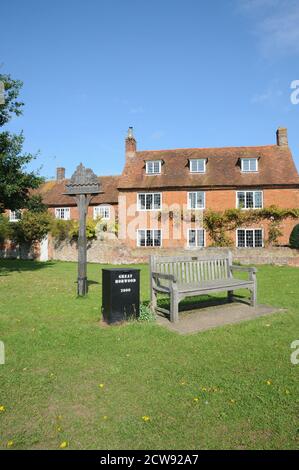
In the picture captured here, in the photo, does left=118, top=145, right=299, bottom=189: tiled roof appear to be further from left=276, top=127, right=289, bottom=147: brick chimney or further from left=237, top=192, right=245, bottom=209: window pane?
left=237, top=192, right=245, bottom=209: window pane

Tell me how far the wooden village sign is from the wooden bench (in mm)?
3144

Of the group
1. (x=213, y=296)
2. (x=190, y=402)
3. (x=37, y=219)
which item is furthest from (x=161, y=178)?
(x=190, y=402)

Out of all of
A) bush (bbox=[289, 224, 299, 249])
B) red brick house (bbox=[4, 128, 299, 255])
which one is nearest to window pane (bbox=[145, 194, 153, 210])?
red brick house (bbox=[4, 128, 299, 255])

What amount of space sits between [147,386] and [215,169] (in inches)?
1121

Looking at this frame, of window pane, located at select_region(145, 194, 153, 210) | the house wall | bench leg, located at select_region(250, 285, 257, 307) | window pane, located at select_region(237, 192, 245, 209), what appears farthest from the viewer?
window pane, located at select_region(145, 194, 153, 210)

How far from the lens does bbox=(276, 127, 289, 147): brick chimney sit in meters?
31.5

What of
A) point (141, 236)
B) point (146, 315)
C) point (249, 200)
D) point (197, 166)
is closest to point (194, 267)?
point (146, 315)

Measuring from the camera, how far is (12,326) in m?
7.16

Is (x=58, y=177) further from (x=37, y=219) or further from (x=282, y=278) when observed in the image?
(x=282, y=278)

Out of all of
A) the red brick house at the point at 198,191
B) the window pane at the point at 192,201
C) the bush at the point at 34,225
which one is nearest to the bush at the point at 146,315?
the red brick house at the point at 198,191

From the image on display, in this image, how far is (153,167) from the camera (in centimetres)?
3169

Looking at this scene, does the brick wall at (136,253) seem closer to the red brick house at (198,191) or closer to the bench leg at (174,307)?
the red brick house at (198,191)

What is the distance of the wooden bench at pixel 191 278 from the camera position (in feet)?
24.4
